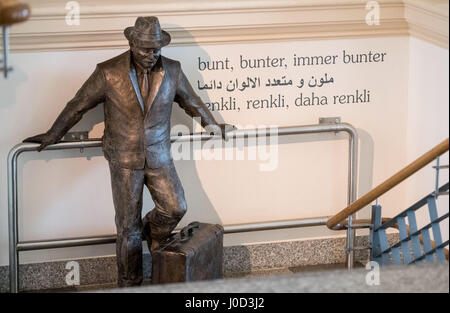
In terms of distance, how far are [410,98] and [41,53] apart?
9.21 ft

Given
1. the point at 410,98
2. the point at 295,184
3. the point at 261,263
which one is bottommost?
the point at 261,263

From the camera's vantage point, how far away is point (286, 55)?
8.35 m

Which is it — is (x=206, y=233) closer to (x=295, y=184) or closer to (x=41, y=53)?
(x=295, y=184)

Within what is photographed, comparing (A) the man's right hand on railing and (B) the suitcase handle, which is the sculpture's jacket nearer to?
(A) the man's right hand on railing

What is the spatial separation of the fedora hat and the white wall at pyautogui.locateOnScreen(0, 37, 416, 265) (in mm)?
644

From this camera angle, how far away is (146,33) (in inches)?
290

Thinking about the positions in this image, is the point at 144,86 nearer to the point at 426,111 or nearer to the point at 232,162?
the point at 232,162

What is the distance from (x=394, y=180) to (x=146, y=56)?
1808mm

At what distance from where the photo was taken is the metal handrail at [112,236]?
7.86 metres

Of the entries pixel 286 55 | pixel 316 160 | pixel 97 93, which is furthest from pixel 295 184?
pixel 97 93

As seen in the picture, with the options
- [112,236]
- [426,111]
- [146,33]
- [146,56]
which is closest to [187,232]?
[112,236]

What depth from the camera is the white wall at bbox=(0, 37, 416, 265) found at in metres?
7.97

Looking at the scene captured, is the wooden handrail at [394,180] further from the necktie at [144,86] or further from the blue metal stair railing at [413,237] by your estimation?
the necktie at [144,86]

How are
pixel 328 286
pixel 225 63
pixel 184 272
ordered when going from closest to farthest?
1. pixel 328 286
2. pixel 184 272
3. pixel 225 63
